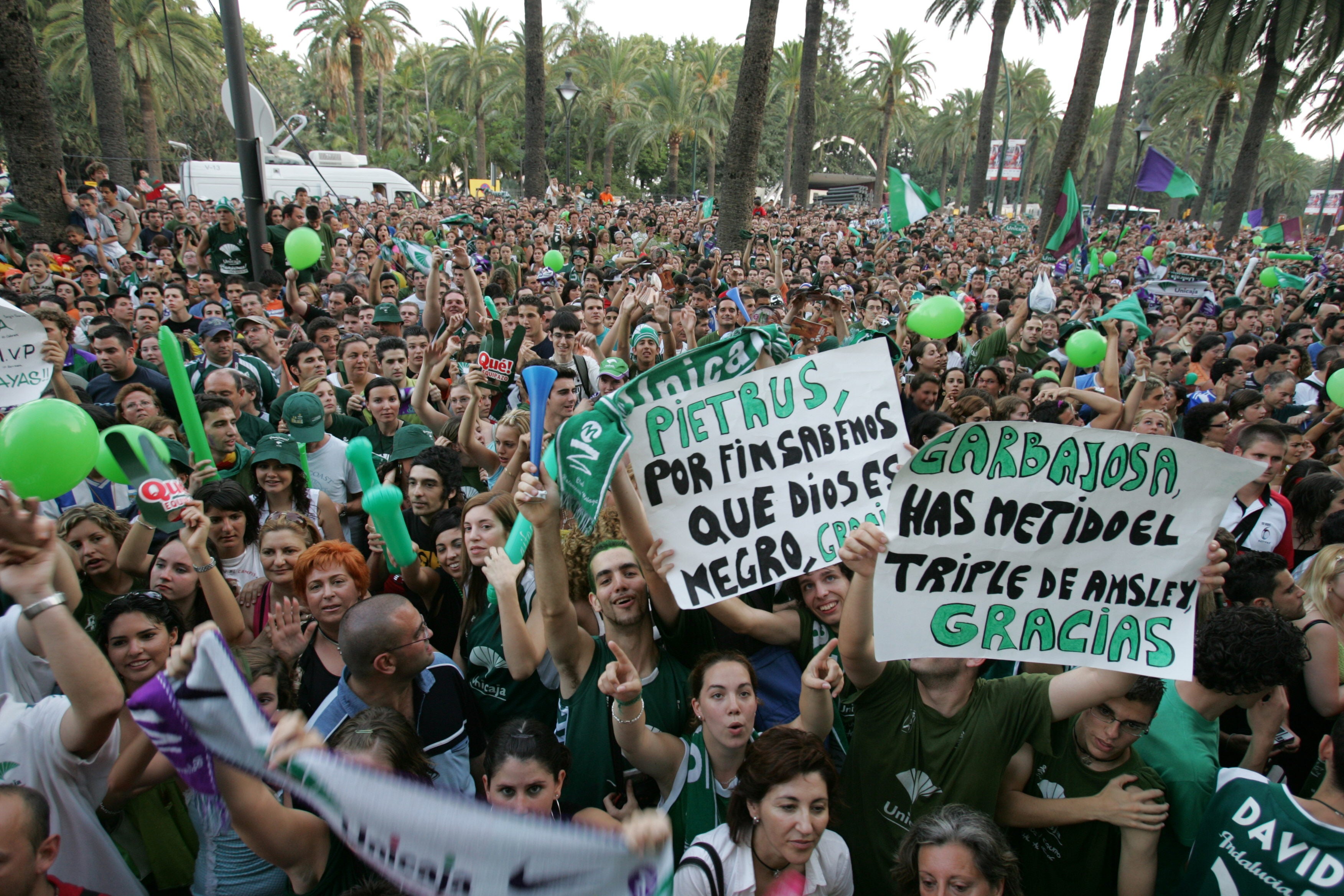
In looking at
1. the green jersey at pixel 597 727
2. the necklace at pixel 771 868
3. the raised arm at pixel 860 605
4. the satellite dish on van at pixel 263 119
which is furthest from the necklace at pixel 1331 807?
the satellite dish on van at pixel 263 119

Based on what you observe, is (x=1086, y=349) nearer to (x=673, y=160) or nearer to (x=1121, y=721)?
(x=1121, y=721)

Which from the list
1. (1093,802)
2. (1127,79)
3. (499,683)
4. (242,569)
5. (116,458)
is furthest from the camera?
(1127,79)

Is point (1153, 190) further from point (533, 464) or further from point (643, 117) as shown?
point (643, 117)

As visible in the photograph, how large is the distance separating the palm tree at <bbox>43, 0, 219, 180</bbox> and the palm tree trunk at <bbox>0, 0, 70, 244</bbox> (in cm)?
1387

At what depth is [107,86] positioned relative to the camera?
1584 cm

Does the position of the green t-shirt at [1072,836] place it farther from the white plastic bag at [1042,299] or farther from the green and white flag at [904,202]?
the green and white flag at [904,202]

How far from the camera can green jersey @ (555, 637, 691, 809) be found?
2.77m

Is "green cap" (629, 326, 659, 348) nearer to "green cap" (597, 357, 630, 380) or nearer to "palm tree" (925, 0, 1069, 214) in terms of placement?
"green cap" (597, 357, 630, 380)

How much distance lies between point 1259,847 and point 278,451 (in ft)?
15.1

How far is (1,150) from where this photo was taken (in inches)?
1268

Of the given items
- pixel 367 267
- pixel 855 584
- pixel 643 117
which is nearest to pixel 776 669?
pixel 855 584

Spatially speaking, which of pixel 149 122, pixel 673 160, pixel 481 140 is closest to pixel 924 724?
pixel 149 122

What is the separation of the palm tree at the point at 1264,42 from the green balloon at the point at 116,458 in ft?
79.1

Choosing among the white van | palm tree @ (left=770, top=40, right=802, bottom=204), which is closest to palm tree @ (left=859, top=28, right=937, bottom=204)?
palm tree @ (left=770, top=40, right=802, bottom=204)
